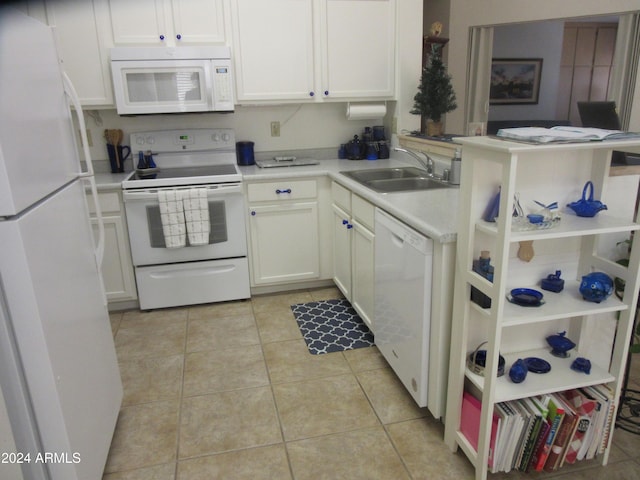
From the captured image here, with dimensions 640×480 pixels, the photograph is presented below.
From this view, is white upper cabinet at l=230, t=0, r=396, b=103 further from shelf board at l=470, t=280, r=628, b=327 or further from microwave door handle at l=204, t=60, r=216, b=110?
shelf board at l=470, t=280, r=628, b=327

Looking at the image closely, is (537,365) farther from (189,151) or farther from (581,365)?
(189,151)

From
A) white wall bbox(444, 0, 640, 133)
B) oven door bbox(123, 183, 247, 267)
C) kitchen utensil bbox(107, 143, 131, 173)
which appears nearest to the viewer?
oven door bbox(123, 183, 247, 267)

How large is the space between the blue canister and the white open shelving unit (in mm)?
2145

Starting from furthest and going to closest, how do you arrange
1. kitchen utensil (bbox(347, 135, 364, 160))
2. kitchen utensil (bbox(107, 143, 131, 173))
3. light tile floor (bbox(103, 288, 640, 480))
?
kitchen utensil (bbox(347, 135, 364, 160))
kitchen utensil (bbox(107, 143, 131, 173))
light tile floor (bbox(103, 288, 640, 480))

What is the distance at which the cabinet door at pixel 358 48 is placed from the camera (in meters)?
3.12

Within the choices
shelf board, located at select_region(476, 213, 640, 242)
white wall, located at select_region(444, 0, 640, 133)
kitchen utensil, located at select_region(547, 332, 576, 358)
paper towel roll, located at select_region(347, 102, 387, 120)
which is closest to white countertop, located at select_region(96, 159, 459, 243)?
shelf board, located at select_region(476, 213, 640, 242)

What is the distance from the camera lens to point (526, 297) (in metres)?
1.57

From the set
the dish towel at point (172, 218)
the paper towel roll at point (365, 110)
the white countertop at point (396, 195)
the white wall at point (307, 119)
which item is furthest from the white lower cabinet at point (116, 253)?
the paper towel roll at point (365, 110)

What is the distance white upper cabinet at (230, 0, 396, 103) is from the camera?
3037mm

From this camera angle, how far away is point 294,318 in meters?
2.97

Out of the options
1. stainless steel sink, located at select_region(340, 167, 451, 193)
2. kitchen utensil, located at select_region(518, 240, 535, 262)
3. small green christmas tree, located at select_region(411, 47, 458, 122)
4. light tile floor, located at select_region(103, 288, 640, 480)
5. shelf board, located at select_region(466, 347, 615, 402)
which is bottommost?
light tile floor, located at select_region(103, 288, 640, 480)

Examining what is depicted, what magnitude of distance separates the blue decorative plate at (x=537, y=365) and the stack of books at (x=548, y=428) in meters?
0.09

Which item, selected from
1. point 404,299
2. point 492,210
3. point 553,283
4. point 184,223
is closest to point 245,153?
point 184,223

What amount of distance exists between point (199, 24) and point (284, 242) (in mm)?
1485
